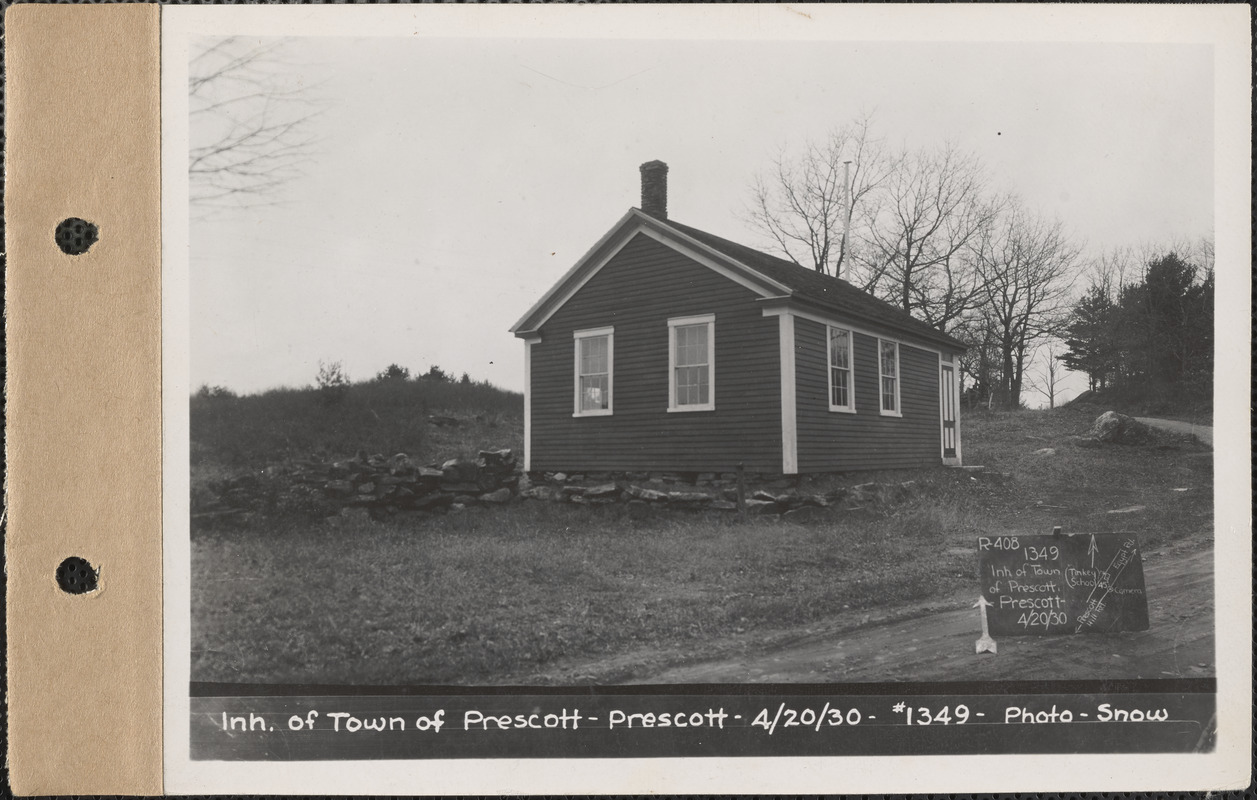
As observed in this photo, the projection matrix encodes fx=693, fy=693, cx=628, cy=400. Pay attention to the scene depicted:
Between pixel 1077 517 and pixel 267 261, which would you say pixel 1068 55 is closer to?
pixel 1077 517

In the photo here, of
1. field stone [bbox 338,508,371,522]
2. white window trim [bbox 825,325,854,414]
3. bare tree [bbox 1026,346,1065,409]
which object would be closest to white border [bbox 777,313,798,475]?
white window trim [bbox 825,325,854,414]

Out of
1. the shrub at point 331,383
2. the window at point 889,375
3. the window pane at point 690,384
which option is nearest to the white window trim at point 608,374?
the window pane at point 690,384

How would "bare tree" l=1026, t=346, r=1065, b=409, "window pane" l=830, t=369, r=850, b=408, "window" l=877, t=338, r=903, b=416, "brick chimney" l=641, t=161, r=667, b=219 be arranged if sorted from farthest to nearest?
"window" l=877, t=338, r=903, b=416
"window pane" l=830, t=369, r=850, b=408
"bare tree" l=1026, t=346, r=1065, b=409
"brick chimney" l=641, t=161, r=667, b=219

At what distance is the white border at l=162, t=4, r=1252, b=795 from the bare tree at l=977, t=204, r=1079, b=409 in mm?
977

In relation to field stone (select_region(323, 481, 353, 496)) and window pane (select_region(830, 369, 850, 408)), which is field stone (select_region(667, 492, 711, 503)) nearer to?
window pane (select_region(830, 369, 850, 408))

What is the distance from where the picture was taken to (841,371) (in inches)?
312

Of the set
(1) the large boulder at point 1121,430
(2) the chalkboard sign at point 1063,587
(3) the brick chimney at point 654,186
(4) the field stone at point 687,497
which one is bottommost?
(2) the chalkboard sign at point 1063,587

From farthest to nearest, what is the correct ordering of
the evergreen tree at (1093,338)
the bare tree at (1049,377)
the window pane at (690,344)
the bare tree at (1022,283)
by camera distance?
the window pane at (690,344)
the bare tree at (1049,377)
the evergreen tree at (1093,338)
the bare tree at (1022,283)

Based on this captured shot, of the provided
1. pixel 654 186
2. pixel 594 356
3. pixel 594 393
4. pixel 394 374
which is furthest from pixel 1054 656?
pixel 594 356

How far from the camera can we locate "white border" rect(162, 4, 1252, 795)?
4016mm

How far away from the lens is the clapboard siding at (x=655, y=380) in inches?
273

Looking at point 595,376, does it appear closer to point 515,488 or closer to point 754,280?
point 515,488

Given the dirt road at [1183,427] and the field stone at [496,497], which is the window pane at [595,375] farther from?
the dirt road at [1183,427]

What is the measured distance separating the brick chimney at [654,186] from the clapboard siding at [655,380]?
→ 1675 mm
